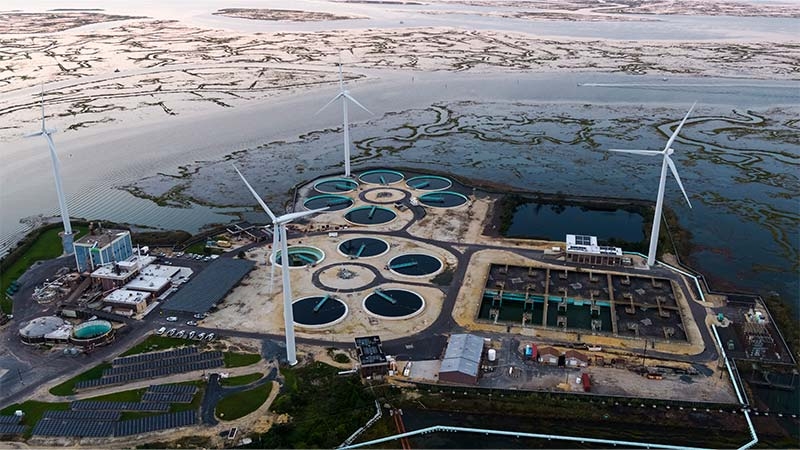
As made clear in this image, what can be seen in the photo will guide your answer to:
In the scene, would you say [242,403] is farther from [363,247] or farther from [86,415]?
[363,247]

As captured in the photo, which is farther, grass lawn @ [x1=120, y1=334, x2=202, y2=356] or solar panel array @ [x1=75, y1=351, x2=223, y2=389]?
grass lawn @ [x1=120, y1=334, x2=202, y2=356]

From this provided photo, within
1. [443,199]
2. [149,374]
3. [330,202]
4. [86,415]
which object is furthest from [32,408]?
[443,199]

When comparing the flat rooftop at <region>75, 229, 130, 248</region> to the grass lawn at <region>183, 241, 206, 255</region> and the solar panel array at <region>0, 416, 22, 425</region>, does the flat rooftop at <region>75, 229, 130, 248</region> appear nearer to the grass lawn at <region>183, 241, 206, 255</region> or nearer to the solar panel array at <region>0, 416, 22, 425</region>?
the grass lawn at <region>183, 241, 206, 255</region>

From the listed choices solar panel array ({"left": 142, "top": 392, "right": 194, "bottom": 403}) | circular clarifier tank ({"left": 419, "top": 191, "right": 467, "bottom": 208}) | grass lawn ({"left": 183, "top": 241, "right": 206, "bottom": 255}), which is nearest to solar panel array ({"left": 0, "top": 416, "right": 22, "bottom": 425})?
solar panel array ({"left": 142, "top": 392, "right": 194, "bottom": 403})

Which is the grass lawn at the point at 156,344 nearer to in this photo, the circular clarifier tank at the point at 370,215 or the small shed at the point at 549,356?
the circular clarifier tank at the point at 370,215

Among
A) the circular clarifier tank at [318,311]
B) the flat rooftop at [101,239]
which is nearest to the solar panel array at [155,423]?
the circular clarifier tank at [318,311]
